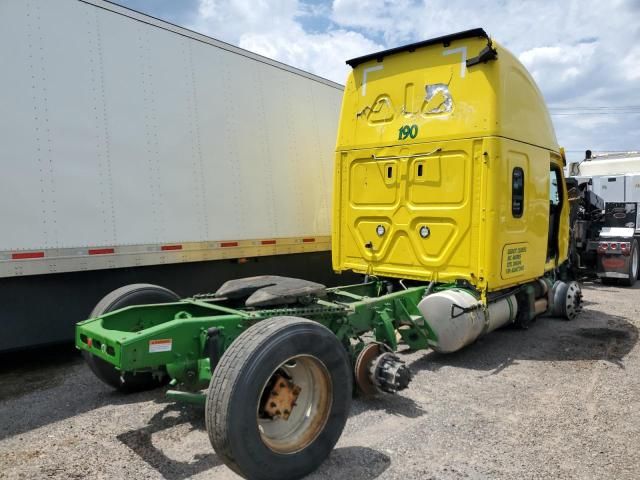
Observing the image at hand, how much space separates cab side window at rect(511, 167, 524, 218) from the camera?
5531mm

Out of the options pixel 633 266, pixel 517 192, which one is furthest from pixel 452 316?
pixel 633 266

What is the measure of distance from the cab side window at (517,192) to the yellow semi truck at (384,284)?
0.02 m

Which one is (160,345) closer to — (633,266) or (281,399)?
(281,399)

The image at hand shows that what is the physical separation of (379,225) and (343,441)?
2.95 metres

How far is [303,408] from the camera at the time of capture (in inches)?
129

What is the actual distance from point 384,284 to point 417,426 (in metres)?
2.39

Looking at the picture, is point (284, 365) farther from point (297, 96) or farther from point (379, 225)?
point (297, 96)

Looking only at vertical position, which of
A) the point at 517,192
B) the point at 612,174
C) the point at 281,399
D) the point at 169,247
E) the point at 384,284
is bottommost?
the point at 281,399

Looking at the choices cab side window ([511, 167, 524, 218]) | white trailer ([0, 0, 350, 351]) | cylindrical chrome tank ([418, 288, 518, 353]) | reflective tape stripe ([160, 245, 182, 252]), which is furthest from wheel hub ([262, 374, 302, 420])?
cab side window ([511, 167, 524, 218])

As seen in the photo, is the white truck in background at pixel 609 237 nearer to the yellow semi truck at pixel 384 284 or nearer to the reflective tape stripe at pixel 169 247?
the yellow semi truck at pixel 384 284

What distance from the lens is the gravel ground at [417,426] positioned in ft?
10.7

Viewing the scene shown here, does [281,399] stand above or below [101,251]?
below

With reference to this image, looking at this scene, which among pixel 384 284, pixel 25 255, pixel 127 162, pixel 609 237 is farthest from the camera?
pixel 609 237

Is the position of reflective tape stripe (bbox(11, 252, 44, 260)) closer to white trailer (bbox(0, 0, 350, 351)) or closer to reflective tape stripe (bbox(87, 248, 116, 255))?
white trailer (bbox(0, 0, 350, 351))
